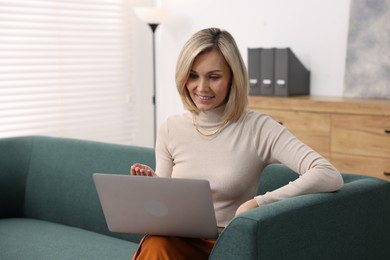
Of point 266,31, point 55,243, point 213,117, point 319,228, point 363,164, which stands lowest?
point 55,243

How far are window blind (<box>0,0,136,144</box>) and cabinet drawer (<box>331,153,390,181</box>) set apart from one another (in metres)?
2.29

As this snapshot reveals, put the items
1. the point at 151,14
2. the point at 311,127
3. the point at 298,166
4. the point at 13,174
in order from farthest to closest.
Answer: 1. the point at 151,14
2. the point at 311,127
3. the point at 13,174
4. the point at 298,166

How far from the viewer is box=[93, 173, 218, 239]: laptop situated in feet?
7.27

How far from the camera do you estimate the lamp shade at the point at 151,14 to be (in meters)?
5.56

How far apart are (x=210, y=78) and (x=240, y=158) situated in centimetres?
33

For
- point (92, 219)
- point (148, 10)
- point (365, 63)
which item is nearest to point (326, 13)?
point (365, 63)

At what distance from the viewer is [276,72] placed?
479 centimetres

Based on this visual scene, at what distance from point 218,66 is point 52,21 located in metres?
3.11

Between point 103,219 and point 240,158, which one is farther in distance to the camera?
point 103,219

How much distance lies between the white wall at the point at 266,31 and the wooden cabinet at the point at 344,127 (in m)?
0.47

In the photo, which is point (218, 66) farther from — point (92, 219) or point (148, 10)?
point (148, 10)

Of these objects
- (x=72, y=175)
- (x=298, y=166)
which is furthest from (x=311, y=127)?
(x=298, y=166)

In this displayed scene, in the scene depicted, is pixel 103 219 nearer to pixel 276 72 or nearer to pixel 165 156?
pixel 165 156

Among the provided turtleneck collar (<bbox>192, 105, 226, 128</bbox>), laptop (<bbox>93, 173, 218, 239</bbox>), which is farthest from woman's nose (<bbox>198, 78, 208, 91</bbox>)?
laptop (<bbox>93, 173, 218, 239</bbox>)
